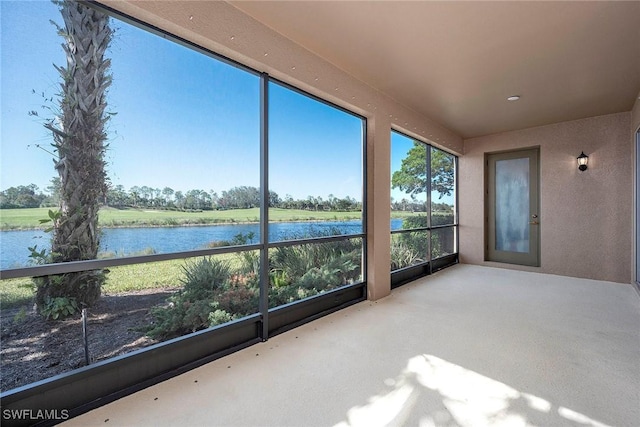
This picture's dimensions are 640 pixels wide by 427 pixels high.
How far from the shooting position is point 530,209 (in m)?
5.58

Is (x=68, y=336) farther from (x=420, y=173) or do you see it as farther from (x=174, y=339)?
(x=420, y=173)

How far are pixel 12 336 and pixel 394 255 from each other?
4118mm

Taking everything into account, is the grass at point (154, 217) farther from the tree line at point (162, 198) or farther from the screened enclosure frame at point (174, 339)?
the screened enclosure frame at point (174, 339)

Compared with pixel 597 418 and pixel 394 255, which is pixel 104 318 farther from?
pixel 394 255

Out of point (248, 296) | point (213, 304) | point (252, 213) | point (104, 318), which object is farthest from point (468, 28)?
point (104, 318)

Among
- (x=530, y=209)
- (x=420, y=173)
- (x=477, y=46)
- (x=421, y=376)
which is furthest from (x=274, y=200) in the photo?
(x=530, y=209)

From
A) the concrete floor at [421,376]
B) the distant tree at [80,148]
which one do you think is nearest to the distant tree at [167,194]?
the distant tree at [80,148]

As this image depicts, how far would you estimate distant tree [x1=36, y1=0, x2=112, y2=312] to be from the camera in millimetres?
1697

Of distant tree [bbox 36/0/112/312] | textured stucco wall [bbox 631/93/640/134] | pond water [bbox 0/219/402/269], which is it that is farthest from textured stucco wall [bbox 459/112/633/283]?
distant tree [bbox 36/0/112/312]

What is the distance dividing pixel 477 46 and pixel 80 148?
133 inches

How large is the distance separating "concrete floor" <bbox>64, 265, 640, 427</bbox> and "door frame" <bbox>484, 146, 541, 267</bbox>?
2.28 metres

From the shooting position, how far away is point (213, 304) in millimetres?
2410

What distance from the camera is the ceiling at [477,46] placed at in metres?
2.29

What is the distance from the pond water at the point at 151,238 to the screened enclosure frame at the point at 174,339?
0.20 ft
